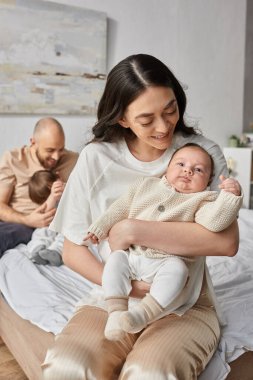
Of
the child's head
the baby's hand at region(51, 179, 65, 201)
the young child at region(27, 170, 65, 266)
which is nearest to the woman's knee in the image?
the child's head

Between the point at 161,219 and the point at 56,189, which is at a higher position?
the point at 161,219

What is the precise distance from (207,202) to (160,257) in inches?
7.7

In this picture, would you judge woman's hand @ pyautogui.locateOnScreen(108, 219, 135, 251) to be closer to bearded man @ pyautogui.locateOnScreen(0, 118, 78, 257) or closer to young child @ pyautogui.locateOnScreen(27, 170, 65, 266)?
young child @ pyautogui.locateOnScreen(27, 170, 65, 266)

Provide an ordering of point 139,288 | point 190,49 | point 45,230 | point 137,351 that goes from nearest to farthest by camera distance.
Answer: point 137,351 < point 139,288 < point 45,230 < point 190,49

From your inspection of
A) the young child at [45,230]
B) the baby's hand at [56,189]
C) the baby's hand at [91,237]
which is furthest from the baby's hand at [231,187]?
the baby's hand at [56,189]

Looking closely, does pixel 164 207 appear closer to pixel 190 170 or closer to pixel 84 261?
pixel 190 170

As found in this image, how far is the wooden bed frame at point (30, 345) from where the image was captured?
117cm

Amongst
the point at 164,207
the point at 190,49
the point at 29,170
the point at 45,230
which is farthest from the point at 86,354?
the point at 190,49

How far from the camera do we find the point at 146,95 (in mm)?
1188

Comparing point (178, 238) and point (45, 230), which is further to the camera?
point (45, 230)

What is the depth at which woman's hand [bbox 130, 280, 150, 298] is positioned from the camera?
1102 millimetres

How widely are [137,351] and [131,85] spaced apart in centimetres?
71

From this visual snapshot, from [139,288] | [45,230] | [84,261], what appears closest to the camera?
[139,288]

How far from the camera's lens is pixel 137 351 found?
98cm
